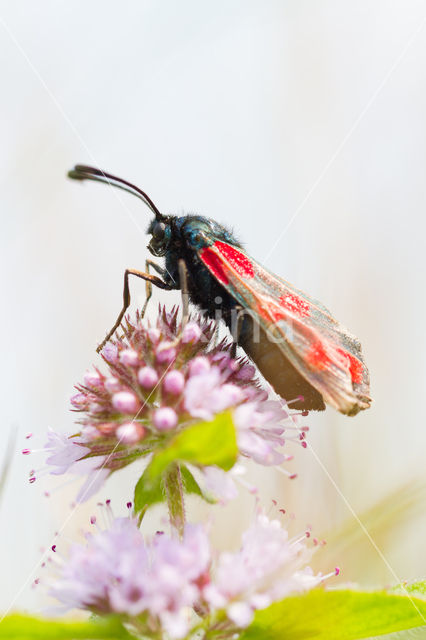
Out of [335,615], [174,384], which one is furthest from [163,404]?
[335,615]

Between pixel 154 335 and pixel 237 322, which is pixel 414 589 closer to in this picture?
pixel 237 322

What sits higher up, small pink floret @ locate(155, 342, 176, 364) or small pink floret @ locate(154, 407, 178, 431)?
small pink floret @ locate(155, 342, 176, 364)

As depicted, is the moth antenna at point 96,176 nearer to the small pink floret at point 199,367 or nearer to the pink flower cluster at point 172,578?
the small pink floret at point 199,367

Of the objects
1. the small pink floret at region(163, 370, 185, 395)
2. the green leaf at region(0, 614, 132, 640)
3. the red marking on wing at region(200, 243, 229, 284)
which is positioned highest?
Answer: the red marking on wing at region(200, 243, 229, 284)

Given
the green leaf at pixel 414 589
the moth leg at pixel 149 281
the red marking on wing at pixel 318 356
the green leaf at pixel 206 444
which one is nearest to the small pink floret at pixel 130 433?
the green leaf at pixel 206 444

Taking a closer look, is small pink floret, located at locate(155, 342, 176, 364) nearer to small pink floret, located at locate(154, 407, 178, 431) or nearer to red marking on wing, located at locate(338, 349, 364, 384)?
small pink floret, located at locate(154, 407, 178, 431)

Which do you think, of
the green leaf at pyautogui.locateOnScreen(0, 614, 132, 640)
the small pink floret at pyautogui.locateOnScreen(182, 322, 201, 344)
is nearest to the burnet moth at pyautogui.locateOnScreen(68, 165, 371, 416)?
the small pink floret at pyautogui.locateOnScreen(182, 322, 201, 344)
